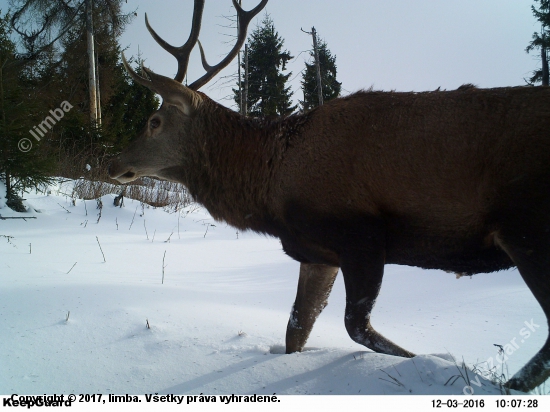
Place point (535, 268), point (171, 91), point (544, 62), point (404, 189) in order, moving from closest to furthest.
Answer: point (535, 268) → point (404, 189) → point (171, 91) → point (544, 62)

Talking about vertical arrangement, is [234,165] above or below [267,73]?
below

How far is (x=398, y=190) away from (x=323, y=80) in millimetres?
22245

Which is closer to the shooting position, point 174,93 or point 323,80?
point 174,93

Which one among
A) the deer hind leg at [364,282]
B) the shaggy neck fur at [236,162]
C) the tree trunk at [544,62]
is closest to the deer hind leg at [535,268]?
the deer hind leg at [364,282]

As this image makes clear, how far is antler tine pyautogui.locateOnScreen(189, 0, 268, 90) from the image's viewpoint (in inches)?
169

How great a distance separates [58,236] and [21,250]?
1279 millimetres

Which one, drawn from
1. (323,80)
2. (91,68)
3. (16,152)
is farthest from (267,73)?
(16,152)

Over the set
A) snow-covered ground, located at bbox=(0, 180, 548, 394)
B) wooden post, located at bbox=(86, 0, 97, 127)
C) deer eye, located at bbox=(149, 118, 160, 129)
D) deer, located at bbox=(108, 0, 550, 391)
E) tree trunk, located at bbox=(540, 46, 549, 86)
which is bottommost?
snow-covered ground, located at bbox=(0, 180, 548, 394)

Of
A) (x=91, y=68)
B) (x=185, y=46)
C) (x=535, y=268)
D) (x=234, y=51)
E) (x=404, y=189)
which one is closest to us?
(x=535, y=268)

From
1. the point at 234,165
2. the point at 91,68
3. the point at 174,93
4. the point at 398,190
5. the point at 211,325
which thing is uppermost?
the point at 91,68

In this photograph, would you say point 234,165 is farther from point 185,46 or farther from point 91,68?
point 91,68

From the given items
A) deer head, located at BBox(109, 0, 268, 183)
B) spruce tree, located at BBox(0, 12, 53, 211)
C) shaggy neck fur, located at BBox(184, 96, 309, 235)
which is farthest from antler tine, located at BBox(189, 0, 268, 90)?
spruce tree, located at BBox(0, 12, 53, 211)

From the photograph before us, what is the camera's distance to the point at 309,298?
3508 millimetres

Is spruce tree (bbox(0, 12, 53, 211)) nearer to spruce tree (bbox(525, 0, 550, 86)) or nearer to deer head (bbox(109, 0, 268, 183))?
deer head (bbox(109, 0, 268, 183))
